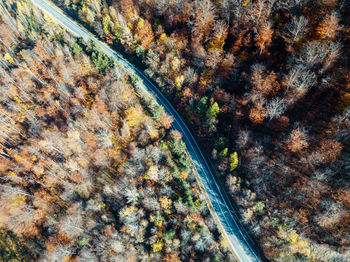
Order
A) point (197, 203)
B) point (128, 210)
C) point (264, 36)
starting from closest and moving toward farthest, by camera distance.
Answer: point (264, 36) < point (197, 203) < point (128, 210)

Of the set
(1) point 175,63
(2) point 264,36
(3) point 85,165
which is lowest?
(3) point 85,165

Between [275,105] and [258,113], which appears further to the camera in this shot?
[258,113]

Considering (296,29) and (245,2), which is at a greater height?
(245,2)

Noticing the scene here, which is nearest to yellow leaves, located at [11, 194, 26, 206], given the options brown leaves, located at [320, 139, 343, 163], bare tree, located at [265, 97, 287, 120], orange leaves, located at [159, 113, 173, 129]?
orange leaves, located at [159, 113, 173, 129]

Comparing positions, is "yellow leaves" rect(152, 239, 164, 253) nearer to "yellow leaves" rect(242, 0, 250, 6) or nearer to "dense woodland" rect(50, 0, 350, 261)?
"dense woodland" rect(50, 0, 350, 261)

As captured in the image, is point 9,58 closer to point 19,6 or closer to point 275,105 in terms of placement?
point 19,6

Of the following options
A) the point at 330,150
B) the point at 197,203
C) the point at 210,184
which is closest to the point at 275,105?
the point at 330,150

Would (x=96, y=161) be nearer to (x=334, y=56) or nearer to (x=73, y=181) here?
(x=73, y=181)
